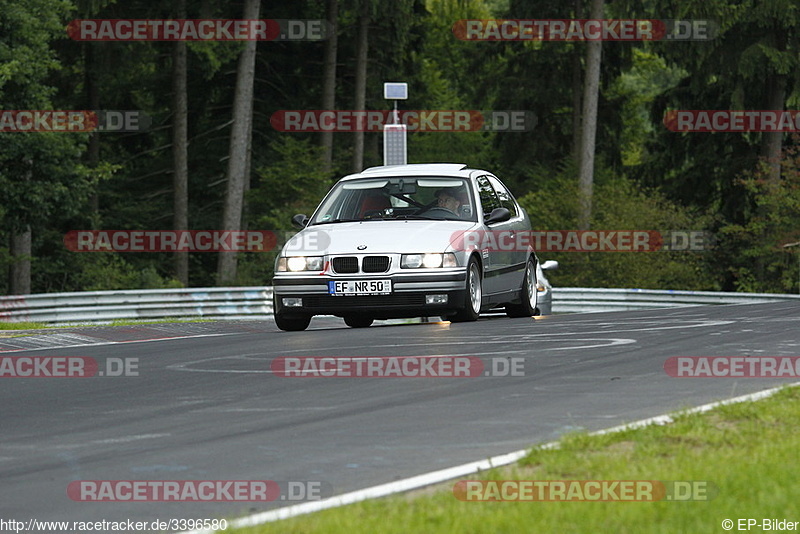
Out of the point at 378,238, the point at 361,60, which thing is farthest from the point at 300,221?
the point at 361,60

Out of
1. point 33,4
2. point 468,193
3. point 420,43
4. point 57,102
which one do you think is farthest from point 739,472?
point 420,43

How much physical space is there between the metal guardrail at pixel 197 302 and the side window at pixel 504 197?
9732 millimetres

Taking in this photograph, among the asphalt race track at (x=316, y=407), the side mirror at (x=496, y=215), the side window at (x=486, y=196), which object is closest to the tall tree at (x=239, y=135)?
the side window at (x=486, y=196)

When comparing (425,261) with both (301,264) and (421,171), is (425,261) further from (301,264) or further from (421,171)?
(421,171)

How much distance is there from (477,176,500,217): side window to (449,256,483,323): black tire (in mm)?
1121

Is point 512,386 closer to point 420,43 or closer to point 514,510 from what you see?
point 514,510
